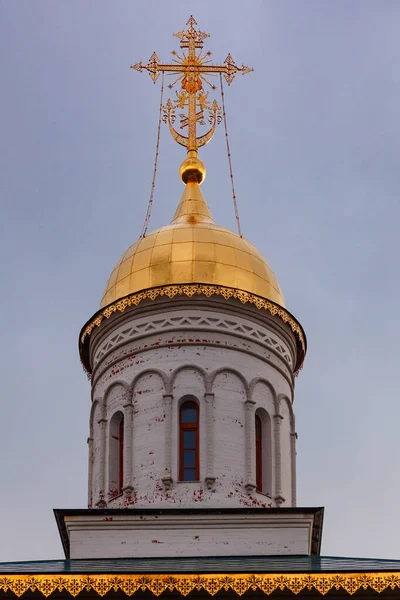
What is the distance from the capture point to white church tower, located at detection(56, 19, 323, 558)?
2036cm

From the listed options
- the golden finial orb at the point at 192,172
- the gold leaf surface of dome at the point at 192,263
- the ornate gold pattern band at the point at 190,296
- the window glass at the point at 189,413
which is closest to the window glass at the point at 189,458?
the window glass at the point at 189,413

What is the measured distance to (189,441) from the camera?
21.7 meters

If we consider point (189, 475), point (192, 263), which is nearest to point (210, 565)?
point (189, 475)

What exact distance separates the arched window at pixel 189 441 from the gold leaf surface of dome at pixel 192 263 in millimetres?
2072

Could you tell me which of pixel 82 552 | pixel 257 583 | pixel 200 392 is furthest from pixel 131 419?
pixel 257 583

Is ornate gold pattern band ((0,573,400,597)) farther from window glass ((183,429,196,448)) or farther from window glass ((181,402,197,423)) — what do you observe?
window glass ((181,402,197,423))

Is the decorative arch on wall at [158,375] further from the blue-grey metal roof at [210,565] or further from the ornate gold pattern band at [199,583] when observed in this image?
the ornate gold pattern band at [199,583]

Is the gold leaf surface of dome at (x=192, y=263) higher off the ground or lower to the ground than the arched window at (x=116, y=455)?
higher

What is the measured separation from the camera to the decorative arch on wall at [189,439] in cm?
2138

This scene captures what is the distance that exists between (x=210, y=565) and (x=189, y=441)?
3097mm

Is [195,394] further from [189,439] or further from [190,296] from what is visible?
[190,296]

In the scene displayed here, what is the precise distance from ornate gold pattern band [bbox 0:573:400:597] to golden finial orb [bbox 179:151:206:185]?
9397mm

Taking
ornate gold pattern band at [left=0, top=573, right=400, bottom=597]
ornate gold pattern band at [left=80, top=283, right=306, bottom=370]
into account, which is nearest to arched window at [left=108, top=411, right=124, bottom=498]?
ornate gold pattern band at [left=80, top=283, right=306, bottom=370]

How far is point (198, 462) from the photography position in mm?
21422
